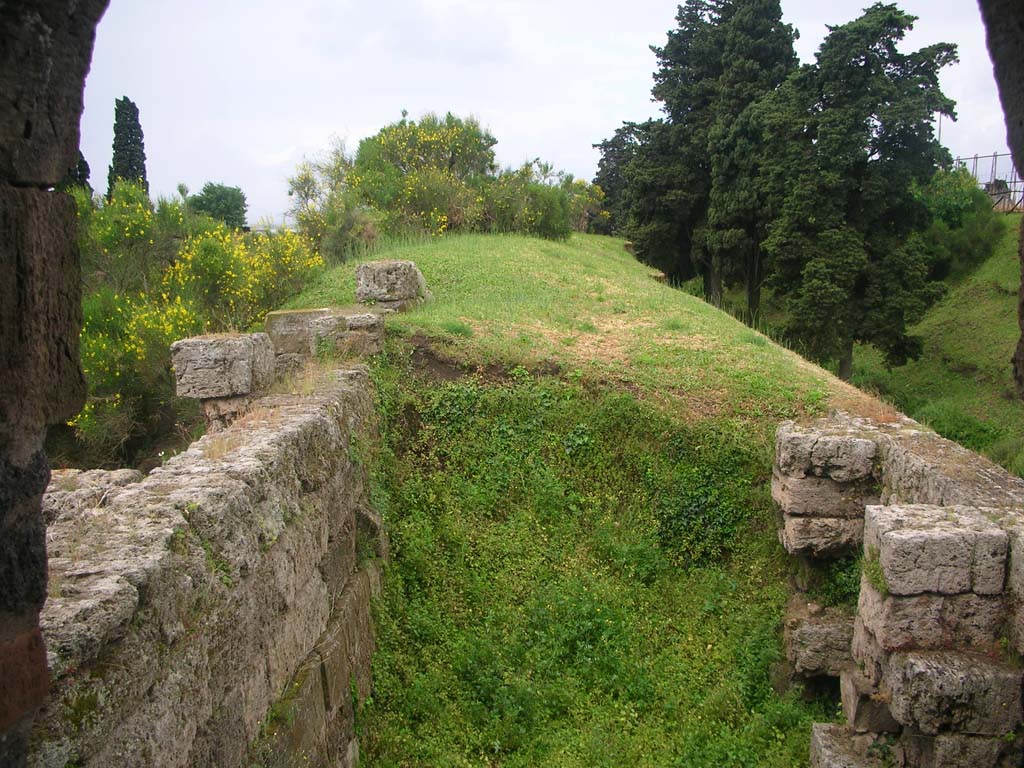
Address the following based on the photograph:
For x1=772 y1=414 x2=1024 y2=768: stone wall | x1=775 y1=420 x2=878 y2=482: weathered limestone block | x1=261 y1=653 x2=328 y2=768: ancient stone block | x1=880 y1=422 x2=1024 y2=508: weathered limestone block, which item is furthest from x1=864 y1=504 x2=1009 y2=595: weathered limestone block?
x1=261 y1=653 x2=328 y2=768: ancient stone block

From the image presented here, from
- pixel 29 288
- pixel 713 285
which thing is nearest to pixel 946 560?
pixel 29 288

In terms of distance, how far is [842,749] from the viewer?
552 cm

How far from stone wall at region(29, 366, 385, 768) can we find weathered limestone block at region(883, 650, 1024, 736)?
3521 mm

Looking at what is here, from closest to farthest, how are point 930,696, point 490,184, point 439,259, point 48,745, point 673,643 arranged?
point 48,745
point 930,696
point 673,643
point 439,259
point 490,184

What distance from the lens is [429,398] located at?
9383 mm

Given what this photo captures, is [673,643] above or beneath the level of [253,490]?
beneath

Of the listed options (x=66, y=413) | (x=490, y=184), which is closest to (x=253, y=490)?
(x=66, y=413)

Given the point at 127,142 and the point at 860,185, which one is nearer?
the point at 860,185

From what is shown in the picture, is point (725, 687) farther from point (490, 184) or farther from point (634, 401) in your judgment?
point (490, 184)

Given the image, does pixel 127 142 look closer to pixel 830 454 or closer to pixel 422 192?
pixel 422 192

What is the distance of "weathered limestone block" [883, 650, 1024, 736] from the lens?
461 centimetres

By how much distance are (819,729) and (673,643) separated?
1599mm

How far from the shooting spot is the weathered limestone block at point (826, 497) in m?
7.26

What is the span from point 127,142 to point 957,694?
25.9 meters
